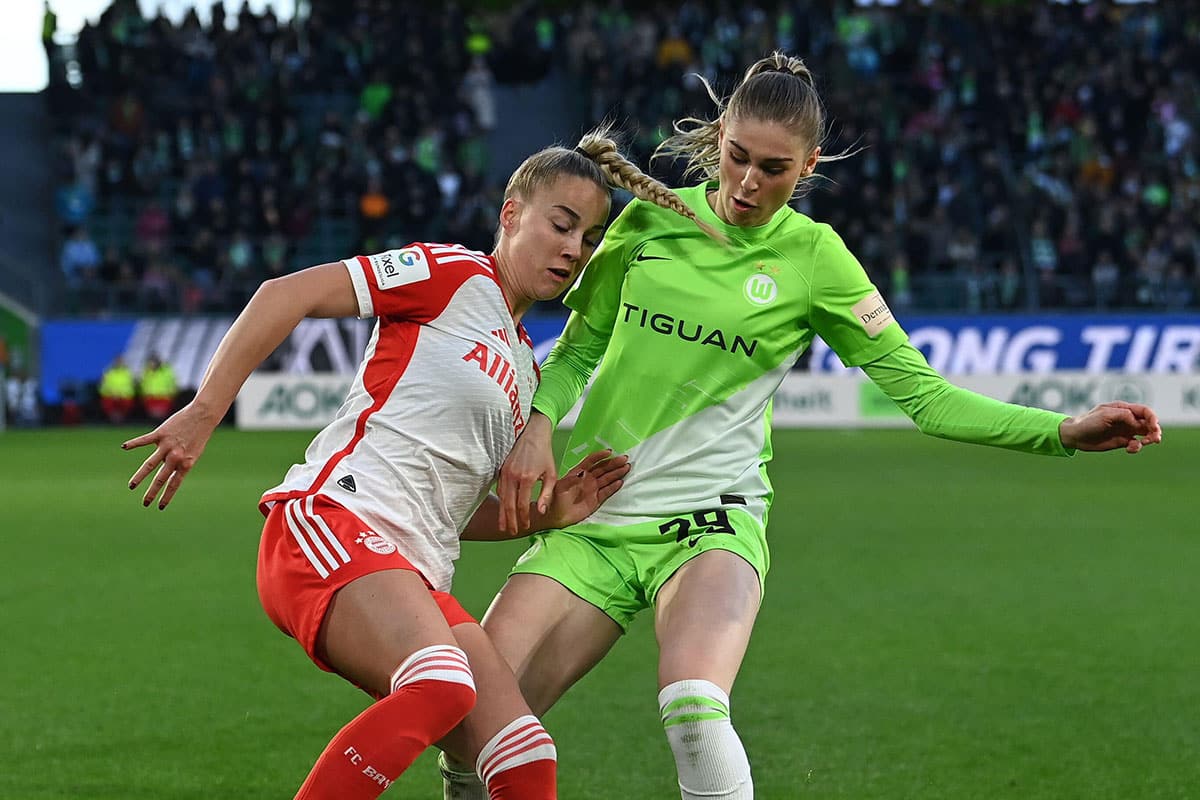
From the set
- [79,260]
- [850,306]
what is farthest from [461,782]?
[79,260]

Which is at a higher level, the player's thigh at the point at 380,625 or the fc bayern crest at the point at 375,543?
the fc bayern crest at the point at 375,543

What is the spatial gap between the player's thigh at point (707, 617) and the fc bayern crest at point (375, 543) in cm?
70

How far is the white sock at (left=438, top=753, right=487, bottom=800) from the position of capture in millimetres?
3781

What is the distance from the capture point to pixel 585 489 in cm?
405

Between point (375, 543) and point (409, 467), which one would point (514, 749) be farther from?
point (409, 467)

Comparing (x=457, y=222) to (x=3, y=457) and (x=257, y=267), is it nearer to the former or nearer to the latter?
(x=257, y=267)

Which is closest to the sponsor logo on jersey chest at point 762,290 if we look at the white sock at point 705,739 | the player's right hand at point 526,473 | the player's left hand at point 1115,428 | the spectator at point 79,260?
the player's right hand at point 526,473

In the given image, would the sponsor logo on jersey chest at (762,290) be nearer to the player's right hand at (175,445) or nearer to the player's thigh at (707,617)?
the player's thigh at (707,617)

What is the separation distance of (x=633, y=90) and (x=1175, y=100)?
403 inches

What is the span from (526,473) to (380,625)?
0.62 meters

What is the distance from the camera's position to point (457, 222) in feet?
Result: 83.8

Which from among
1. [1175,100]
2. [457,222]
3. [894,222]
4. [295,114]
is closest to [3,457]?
[457,222]

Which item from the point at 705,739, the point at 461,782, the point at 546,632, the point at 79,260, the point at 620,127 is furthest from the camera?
the point at 79,260

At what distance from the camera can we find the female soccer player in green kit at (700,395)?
154 inches
